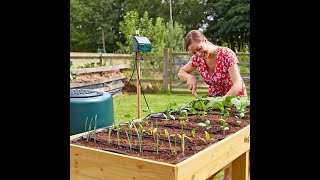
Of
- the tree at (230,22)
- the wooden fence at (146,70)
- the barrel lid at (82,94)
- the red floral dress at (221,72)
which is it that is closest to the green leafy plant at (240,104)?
the red floral dress at (221,72)

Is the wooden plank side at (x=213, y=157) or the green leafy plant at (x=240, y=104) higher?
the green leafy plant at (x=240, y=104)

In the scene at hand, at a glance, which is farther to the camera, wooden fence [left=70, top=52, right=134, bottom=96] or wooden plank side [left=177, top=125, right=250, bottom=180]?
wooden fence [left=70, top=52, right=134, bottom=96]

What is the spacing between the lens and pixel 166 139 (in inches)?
68.6

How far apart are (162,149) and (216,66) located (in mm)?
1366

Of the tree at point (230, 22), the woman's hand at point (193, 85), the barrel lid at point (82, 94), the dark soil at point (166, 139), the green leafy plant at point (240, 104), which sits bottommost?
the dark soil at point (166, 139)

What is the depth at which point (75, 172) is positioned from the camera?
1633 mm

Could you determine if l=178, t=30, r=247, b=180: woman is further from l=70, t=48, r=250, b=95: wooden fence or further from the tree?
the tree

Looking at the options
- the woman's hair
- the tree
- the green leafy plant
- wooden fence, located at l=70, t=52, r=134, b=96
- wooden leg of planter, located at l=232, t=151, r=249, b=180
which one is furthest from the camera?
the tree

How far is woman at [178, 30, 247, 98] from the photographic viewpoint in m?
2.71


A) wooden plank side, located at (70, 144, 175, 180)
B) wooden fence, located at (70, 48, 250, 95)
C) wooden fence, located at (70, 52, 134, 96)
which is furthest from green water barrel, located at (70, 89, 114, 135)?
wooden fence, located at (70, 48, 250, 95)

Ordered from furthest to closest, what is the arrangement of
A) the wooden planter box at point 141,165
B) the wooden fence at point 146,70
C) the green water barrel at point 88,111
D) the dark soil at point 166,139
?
the wooden fence at point 146,70
the green water barrel at point 88,111
the dark soil at point 166,139
the wooden planter box at point 141,165

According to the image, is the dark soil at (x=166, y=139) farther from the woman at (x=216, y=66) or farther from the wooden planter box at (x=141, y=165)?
the woman at (x=216, y=66)

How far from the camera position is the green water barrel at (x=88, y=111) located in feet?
9.25
